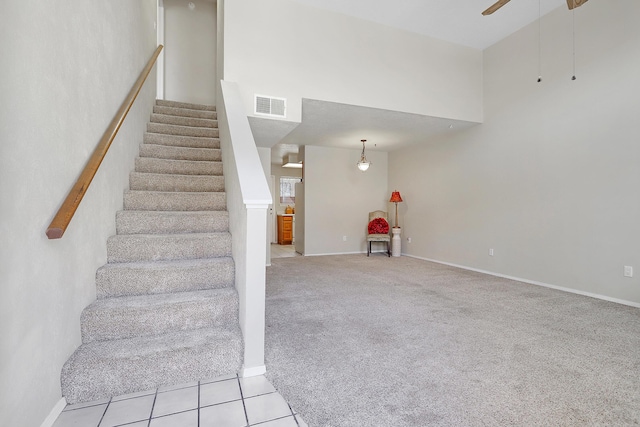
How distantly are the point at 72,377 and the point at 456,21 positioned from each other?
201 inches

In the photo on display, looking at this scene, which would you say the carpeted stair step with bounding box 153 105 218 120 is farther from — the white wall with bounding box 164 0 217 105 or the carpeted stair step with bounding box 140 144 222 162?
the white wall with bounding box 164 0 217 105

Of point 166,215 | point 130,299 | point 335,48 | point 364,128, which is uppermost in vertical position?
point 335,48

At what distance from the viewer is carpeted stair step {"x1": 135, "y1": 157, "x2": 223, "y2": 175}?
2.92 meters

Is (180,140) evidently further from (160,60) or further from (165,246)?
(160,60)

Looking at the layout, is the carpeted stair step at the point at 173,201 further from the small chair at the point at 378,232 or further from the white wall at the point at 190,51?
the small chair at the point at 378,232

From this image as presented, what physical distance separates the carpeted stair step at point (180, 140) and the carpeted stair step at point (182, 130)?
131 millimetres

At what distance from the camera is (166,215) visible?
2414mm

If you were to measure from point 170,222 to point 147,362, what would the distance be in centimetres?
115

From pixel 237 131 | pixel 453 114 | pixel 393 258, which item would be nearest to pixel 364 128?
pixel 453 114

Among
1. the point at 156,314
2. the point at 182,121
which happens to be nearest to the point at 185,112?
the point at 182,121

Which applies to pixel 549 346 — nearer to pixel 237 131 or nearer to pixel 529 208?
pixel 529 208

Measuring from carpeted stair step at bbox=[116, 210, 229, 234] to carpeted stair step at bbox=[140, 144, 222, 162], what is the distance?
3.17 ft

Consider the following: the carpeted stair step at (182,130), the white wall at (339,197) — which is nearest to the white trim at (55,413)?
the carpeted stair step at (182,130)

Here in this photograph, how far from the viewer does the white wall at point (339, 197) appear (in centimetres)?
640
